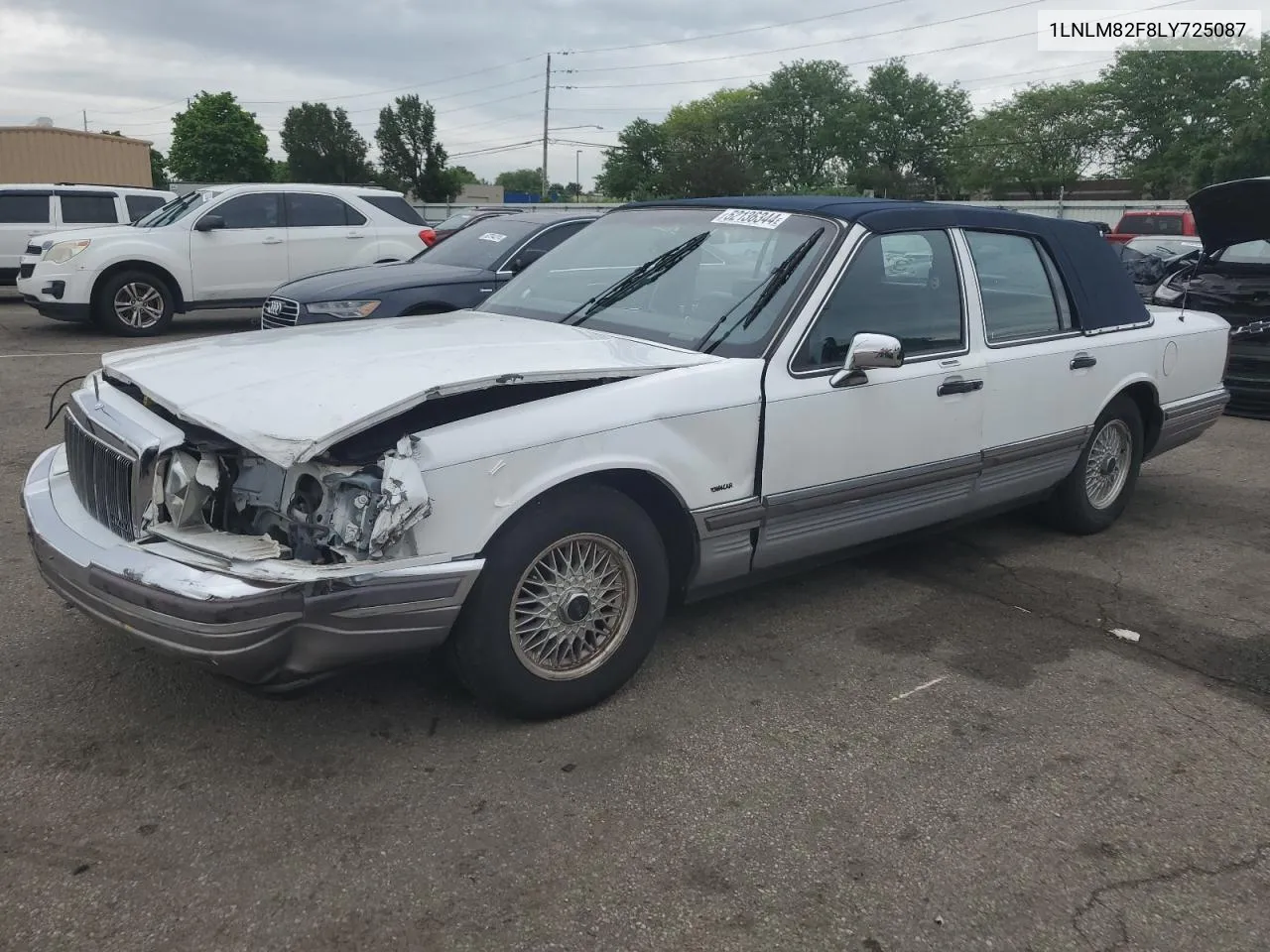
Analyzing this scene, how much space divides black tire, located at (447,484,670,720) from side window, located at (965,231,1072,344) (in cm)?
210

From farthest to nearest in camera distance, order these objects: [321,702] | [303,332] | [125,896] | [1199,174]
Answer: [1199,174]
[303,332]
[321,702]
[125,896]

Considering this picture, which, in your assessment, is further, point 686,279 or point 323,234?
point 323,234

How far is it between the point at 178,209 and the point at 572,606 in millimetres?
11583

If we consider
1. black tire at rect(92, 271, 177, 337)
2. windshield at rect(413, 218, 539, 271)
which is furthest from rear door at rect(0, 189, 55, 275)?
windshield at rect(413, 218, 539, 271)

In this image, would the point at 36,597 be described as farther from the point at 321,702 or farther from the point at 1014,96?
the point at 1014,96

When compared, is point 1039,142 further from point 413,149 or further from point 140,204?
point 140,204

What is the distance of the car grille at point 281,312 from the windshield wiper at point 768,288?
5.25 meters

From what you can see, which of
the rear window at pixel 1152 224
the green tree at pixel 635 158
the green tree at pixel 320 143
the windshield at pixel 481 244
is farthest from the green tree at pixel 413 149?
the windshield at pixel 481 244

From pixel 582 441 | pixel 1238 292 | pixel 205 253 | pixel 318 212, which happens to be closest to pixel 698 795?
pixel 582 441

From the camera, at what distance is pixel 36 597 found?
14.3 ft

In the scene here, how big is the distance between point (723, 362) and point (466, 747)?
1536 millimetres

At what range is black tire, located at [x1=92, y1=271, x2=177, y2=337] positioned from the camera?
1249cm

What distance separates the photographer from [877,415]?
4195mm

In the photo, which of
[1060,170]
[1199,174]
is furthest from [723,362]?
[1060,170]
